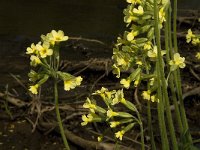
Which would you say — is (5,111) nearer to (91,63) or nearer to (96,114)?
(91,63)

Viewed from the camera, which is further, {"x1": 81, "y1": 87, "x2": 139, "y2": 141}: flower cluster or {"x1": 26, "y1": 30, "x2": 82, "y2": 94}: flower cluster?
{"x1": 81, "y1": 87, "x2": 139, "y2": 141}: flower cluster

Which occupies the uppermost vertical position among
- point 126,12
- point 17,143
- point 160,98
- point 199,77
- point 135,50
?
point 126,12

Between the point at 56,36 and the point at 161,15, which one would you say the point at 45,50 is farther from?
the point at 161,15

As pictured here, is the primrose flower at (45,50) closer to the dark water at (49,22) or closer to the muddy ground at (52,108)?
the muddy ground at (52,108)

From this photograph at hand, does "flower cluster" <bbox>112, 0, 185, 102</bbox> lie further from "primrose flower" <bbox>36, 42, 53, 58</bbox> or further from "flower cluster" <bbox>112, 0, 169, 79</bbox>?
"primrose flower" <bbox>36, 42, 53, 58</bbox>

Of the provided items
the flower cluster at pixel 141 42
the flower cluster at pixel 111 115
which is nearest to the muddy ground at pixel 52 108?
the flower cluster at pixel 111 115

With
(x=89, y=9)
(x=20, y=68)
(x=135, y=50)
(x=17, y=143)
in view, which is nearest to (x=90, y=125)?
(x=17, y=143)

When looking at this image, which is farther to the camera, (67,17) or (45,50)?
(67,17)

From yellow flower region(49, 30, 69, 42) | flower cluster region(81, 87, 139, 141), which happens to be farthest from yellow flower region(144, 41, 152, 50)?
yellow flower region(49, 30, 69, 42)

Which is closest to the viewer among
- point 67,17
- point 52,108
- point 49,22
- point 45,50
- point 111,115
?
point 45,50

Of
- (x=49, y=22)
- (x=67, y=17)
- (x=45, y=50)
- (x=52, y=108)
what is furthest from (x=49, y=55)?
(x=67, y=17)

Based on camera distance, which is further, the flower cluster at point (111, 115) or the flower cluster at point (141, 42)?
the flower cluster at point (111, 115)
